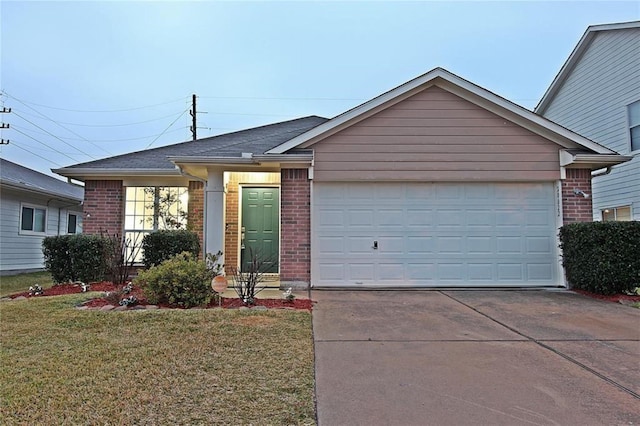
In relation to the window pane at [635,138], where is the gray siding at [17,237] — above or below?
below

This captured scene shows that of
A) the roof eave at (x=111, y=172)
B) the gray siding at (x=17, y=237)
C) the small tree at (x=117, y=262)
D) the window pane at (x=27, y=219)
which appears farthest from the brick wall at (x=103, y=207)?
the window pane at (x=27, y=219)

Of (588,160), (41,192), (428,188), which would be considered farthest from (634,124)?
(41,192)

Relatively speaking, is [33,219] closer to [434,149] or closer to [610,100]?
[434,149]

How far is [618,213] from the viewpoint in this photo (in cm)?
1211

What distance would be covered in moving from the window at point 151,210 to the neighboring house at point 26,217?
470cm

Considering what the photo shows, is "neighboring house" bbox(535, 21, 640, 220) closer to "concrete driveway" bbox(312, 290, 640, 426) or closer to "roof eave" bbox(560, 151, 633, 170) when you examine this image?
"roof eave" bbox(560, 151, 633, 170)

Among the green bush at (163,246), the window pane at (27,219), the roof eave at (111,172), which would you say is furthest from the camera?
the window pane at (27,219)

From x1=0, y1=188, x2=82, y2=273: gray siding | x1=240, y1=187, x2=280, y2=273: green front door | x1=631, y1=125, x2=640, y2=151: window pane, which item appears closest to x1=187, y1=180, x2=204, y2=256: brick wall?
x1=240, y1=187, x2=280, y2=273: green front door

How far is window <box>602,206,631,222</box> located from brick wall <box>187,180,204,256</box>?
36.0 ft

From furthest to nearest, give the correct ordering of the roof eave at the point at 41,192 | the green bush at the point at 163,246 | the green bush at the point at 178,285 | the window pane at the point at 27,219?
the window pane at the point at 27,219, the roof eave at the point at 41,192, the green bush at the point at 163,246, the green bush at the point at 178,285

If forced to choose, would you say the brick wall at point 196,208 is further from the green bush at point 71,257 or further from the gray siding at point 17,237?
the gray siding at point 17,237

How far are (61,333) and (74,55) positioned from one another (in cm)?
2455

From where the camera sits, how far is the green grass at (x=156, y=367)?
269 cm

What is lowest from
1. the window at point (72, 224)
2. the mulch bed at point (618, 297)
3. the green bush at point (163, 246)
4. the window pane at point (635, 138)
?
the mulch bed at point (618, 297)
